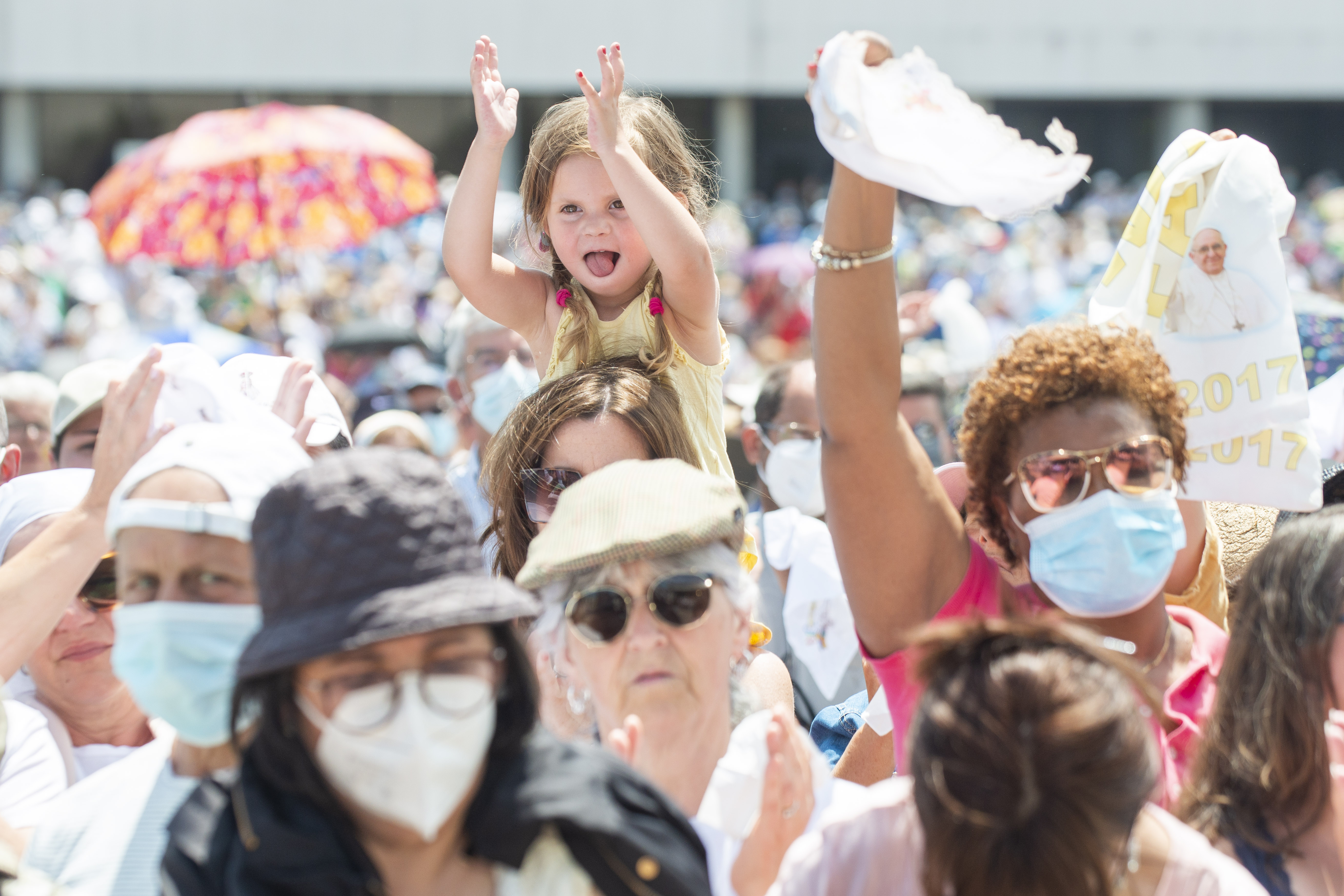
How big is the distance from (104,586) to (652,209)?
140cm

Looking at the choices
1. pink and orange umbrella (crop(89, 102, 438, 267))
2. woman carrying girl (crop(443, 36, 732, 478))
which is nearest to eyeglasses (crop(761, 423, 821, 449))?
woman carrying girl (crop(443, 36, 732, 478))

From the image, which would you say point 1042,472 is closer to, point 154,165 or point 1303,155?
point 154,165

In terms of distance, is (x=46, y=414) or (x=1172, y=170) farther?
(x=46, y=414)

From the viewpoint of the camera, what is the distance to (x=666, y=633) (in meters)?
2.21

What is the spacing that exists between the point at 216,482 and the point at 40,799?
0.96 metres

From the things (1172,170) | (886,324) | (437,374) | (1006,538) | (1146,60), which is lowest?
(437,374)

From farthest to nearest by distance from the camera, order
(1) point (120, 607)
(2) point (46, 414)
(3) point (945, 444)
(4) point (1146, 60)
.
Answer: (4) point (1146, 60) < (3) point (945, 444) < (2) point (46, 414) < (1) point (120, 607)

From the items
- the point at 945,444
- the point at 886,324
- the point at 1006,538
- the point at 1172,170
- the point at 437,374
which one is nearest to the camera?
the point at 886,324

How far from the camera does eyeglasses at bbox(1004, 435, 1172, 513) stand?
7.57 feet

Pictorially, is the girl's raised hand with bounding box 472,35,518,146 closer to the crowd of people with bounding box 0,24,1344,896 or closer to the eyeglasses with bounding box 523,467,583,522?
the crowd of people with bounding box 0,24,1344,896

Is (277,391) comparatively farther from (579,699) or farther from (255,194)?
(255,194)

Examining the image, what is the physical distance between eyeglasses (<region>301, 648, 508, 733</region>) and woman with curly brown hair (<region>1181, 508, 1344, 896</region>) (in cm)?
123

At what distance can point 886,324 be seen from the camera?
7.29ft

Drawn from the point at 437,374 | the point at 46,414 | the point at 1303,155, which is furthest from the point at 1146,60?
the point at 46,414
